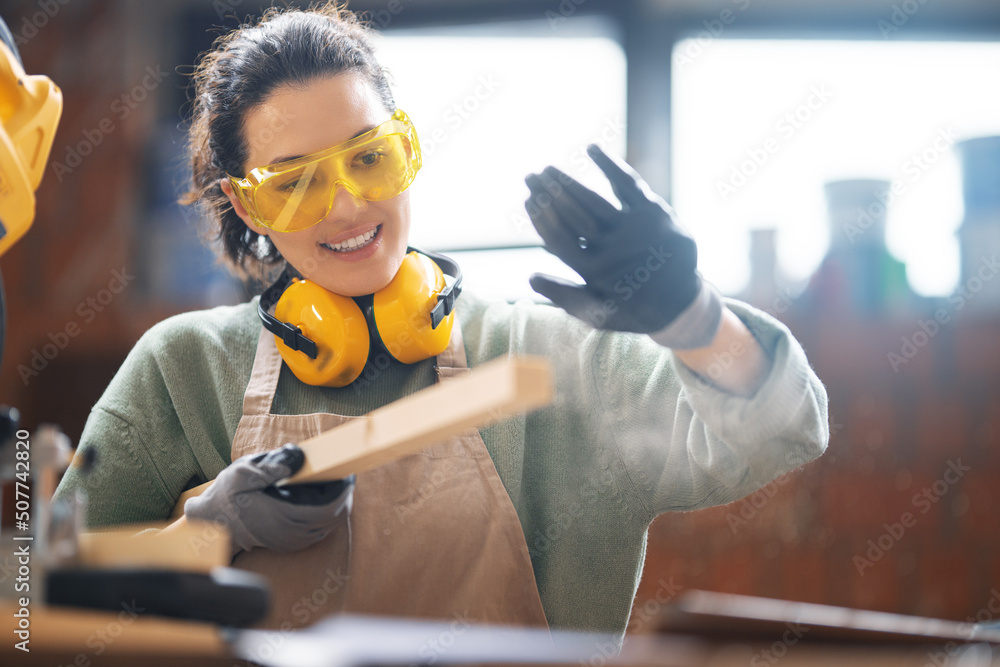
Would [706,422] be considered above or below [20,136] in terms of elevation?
below

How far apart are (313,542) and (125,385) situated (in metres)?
0.47

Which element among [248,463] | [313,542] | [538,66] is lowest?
[313,542]

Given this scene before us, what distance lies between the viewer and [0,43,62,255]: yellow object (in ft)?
2.76

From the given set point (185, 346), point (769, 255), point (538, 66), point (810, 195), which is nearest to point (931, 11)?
point (810, 195)

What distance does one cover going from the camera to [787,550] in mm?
2418

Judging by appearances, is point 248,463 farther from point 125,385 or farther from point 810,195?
point 810,195

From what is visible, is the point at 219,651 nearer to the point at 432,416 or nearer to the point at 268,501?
the point at 432,416

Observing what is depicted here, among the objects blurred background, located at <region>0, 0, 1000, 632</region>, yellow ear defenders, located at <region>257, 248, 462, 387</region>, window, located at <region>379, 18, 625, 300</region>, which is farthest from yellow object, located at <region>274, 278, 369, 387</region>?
window, located at <region>379, 18, 625, 300</region>

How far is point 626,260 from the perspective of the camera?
0.97 m

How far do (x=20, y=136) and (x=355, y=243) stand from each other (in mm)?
567

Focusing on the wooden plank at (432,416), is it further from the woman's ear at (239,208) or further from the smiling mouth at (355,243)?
the woman's ear at (239,208)

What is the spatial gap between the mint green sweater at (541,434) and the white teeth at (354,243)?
0.67 ft

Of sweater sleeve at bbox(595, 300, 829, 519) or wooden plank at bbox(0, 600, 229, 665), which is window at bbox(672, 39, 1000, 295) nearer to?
sweater sleeve at bbox(595, 300, 829, 519)

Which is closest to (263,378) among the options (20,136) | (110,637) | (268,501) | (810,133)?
(268,501)
